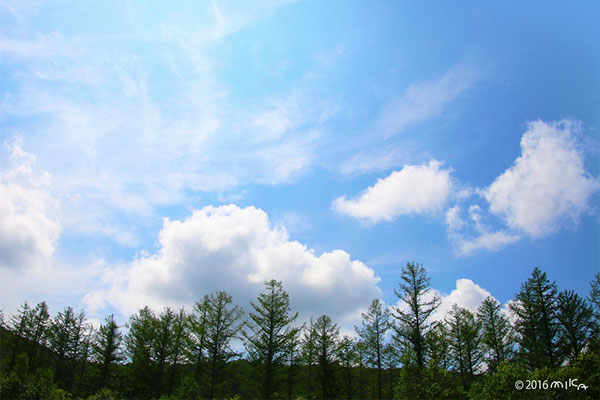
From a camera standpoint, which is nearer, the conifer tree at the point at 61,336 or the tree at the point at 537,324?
the tree at the point at 537,324

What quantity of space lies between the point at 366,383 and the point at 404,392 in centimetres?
2440

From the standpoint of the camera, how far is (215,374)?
28.1 meters

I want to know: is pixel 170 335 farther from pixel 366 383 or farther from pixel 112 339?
pixel 366 383

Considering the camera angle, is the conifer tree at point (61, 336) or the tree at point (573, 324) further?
the conifer tree at point (61, 336)

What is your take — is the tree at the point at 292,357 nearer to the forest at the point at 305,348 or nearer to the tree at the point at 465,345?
the forest at the point at 305,348

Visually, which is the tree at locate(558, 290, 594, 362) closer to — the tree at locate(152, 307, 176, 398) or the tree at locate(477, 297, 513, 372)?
the tree at locate(477, 297, 513, 372)

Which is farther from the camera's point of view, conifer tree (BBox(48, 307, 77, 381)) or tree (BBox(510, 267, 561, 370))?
conifer tree (BBox(48, 307, 77, 381))

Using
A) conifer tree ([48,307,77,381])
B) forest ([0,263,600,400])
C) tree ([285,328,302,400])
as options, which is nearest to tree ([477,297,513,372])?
forest ([0,263,600,400])

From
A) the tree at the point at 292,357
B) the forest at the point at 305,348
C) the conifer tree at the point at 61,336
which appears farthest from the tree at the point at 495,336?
the conifer tree at the point at 61,336

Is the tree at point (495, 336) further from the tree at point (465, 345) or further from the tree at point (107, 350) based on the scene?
the tree at point (107, 350)

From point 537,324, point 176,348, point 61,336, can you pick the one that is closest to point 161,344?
point 176,348

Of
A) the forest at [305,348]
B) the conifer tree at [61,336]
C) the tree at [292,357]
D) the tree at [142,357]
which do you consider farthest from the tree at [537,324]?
the conifer tree at [61,336]

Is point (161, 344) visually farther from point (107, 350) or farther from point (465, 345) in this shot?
point (465, 345)

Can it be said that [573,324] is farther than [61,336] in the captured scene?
No
